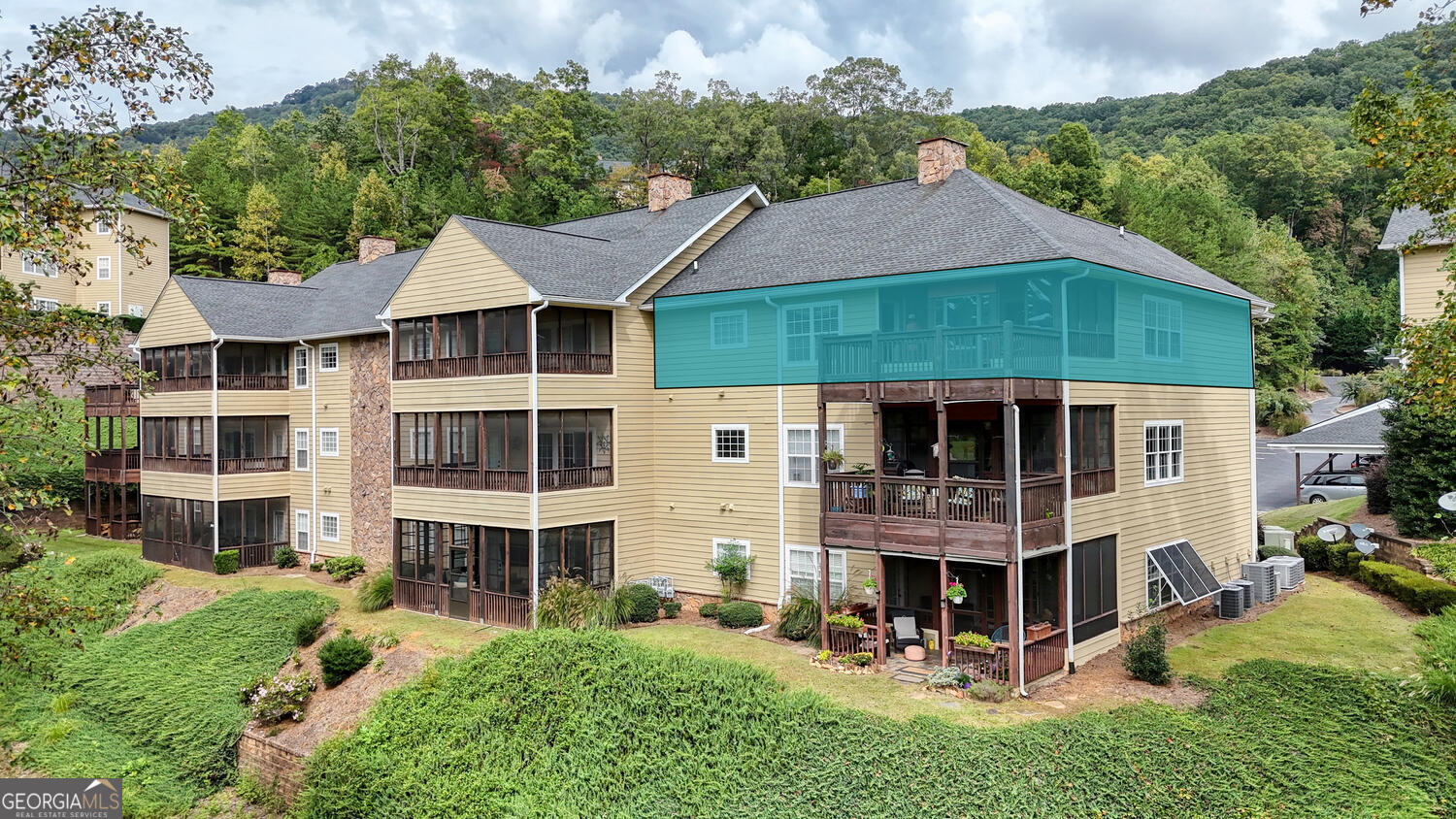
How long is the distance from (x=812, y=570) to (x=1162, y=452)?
8.40 metres

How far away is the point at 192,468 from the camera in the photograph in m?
30.0

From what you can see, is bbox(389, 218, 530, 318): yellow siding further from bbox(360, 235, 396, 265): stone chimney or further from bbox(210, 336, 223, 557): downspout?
bbox(360, 235, 396, 265): stone chimney

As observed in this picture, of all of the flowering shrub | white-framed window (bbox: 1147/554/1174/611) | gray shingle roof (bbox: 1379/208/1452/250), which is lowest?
the flowering shrub

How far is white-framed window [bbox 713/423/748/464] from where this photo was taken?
21562mm

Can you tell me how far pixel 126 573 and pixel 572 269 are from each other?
18753 millimetres

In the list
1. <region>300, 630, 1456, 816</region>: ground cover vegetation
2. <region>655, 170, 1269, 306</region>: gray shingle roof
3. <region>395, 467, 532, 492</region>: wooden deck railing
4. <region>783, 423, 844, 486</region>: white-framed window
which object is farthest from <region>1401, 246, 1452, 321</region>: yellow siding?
<region>395, 467, 532, 492</region>: wooden deck railing

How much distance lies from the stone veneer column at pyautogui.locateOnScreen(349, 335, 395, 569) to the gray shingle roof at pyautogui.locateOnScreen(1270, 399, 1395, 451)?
2932 centimetres

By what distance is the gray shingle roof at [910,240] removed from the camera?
1803 centimetres

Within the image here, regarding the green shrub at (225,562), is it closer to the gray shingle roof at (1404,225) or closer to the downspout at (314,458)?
the downspout at (314,458)

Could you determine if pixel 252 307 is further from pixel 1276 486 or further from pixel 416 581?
pixel 1276 486

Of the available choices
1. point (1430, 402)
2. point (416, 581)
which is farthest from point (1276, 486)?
point (416, 581)

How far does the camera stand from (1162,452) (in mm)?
20359

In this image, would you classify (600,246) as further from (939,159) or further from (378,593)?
(378,593)

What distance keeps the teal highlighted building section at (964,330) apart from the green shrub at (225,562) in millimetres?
16188
